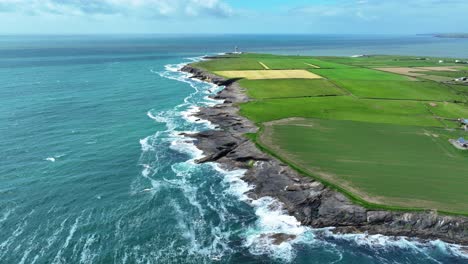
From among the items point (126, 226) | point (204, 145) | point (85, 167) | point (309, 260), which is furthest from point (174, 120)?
point (309, 260)

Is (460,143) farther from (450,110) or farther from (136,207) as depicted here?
(136,207)

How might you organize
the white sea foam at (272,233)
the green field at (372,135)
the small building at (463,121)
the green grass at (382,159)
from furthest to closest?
1. the small building at (463,121)
2. the green field at (372,135)
3. the green grass at (382,159)
4. the white sea foam at (272,233)

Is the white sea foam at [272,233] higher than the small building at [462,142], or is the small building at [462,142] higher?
the small building at [462,142]

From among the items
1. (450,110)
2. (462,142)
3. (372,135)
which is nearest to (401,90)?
(450,110)

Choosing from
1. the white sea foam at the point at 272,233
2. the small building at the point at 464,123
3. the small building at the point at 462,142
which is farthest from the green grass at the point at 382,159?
the small building at the point at 464,123

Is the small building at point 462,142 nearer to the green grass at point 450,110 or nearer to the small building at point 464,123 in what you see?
the small building at point 464,123

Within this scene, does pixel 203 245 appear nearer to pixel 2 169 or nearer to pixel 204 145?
pixel 204 145

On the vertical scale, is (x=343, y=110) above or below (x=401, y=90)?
below
